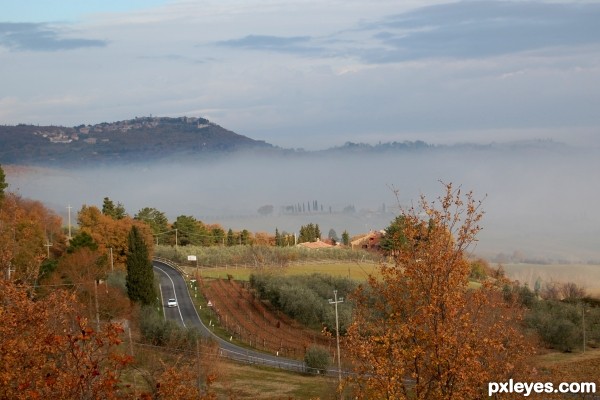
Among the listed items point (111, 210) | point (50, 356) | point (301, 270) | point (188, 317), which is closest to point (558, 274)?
point (301, 270)

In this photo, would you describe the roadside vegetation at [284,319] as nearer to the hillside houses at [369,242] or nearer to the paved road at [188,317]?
the paved road at [188,317]

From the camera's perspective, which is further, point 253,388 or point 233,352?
point 233,352

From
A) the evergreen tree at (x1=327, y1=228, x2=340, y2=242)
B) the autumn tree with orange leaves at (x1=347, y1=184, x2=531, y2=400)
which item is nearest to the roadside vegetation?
the autumn tree with orange leaves at (x1=347, y1=184, x2=531, y2=400)

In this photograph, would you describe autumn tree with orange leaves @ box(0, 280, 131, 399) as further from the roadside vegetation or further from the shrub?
the shrub

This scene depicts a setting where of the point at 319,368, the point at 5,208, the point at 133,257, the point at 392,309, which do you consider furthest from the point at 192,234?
the point at 392,309

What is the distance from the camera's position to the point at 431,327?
42.0 ft

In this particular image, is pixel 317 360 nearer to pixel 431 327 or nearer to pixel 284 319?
pixel 284 319

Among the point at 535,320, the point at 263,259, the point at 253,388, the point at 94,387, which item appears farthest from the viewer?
the point at 263,259

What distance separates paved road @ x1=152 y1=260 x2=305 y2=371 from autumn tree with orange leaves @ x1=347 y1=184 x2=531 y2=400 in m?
28.3

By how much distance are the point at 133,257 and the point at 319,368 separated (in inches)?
704

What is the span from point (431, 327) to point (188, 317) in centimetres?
4610

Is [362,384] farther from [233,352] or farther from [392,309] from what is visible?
[233,352]

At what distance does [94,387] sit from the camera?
12.4 meters

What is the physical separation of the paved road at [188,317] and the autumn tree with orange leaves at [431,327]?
2826 centimetres
